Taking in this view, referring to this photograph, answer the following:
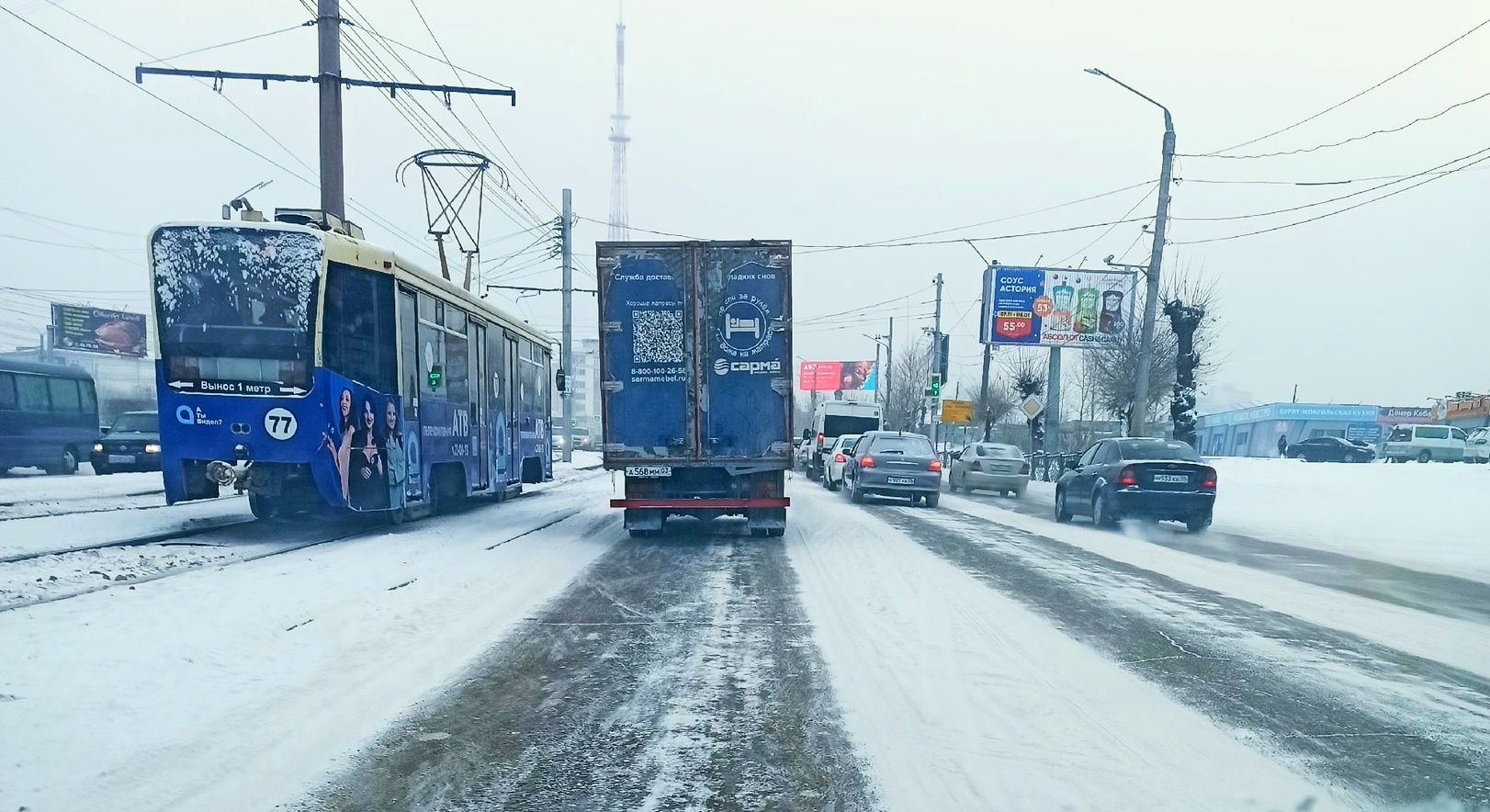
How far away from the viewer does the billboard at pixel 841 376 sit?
101 m

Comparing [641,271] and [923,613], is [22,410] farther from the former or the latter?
[923,613]

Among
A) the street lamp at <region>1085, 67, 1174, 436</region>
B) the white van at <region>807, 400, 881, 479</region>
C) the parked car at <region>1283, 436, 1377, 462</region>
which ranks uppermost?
the street lamp at <region>1085, 67, 1174, 436</region>

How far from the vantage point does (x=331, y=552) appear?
406 inches

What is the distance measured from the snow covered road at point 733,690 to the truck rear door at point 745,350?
8.18 feet

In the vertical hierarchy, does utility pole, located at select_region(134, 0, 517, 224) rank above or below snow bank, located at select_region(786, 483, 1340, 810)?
above

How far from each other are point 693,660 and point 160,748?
2899 millimetres

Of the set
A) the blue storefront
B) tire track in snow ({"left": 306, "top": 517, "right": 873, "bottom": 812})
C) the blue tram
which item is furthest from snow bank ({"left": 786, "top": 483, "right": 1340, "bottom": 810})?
the blue storefront

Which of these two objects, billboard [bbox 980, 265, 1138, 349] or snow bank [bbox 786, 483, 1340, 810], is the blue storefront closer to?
billboard [bbox 980, 265, 1138, 349]

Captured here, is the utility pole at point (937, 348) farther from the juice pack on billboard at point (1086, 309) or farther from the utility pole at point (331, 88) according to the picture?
the utility pole at point (331, 88)

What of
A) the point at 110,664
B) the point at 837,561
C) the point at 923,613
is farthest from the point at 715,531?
the point at 110,664

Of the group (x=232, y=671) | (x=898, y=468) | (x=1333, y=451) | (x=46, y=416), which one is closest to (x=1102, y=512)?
(x=898, y=468)

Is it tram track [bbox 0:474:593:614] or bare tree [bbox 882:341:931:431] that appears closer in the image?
tram track [bbox 0:474:593:614]

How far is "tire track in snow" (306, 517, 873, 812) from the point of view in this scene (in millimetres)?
3746

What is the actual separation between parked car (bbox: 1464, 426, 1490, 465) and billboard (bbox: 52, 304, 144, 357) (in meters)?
90.0
